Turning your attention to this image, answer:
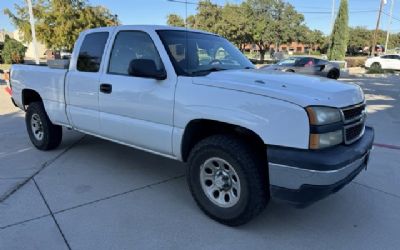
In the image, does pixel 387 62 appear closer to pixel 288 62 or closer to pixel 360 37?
pixel 288 62

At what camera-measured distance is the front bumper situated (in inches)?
115

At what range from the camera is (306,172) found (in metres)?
2.93

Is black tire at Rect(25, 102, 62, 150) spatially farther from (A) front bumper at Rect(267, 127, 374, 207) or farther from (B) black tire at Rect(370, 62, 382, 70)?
(B) black tire at Rect(370, 62, 382, 70)

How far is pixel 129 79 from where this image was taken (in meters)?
4.14

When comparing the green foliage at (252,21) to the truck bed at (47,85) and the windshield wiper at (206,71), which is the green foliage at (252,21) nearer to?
the truck bed at (47,85)

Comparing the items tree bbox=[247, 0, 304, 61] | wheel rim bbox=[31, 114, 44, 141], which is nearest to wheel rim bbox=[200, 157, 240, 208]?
wheel rim bbox=[31, 114, 44, 141]

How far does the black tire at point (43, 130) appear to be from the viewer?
569 centimetres

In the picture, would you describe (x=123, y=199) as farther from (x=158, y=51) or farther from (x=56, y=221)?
(x=158, y=51)

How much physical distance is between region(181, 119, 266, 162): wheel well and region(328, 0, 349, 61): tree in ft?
105

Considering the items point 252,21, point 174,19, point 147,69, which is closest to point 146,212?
point 147,69

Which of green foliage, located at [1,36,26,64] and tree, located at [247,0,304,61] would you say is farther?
tree, located at [247,0,304,61]

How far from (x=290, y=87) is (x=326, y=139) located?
0.56 m

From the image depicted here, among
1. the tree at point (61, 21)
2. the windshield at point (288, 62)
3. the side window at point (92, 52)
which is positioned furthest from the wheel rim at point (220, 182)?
Answer: the tree at point (61, 21)

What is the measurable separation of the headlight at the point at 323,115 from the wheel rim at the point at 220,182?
34.7 inches
